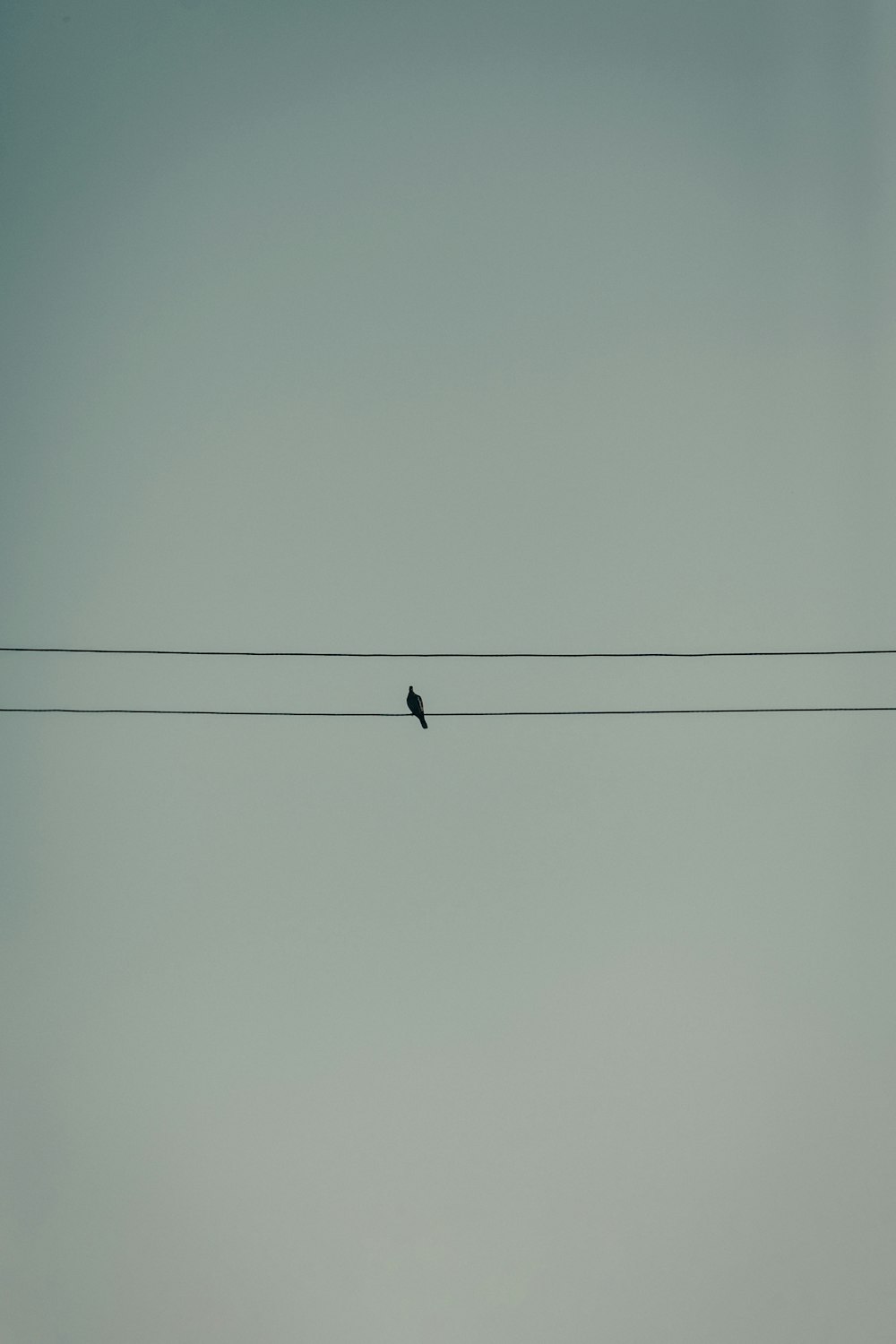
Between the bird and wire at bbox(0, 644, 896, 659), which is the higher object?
wire at bbox(0, 644, 896, 659)

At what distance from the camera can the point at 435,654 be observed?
2660 mm

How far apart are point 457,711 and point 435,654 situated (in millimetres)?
130

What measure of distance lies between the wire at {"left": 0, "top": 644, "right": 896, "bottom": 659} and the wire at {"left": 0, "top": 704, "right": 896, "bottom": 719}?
0.11 metres

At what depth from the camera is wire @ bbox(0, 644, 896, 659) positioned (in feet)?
8.70

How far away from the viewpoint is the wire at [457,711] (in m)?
2.65

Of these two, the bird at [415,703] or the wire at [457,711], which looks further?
the wire at [457,711]

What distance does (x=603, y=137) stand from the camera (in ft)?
8.80

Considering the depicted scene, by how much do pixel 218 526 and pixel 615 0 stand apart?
1.41m

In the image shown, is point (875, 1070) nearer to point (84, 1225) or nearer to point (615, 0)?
point (84, 1225)

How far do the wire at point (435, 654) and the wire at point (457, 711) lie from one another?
11 cm

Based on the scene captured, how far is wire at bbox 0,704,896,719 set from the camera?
265 cm

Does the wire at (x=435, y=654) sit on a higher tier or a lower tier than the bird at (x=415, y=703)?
higher

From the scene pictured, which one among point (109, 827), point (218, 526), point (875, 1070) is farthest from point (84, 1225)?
point (875, 1070)

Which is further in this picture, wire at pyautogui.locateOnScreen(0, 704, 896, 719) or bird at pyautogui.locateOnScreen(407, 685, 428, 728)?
wire at pyautogui.locateOnScreen(0, 704, 896, 719)
